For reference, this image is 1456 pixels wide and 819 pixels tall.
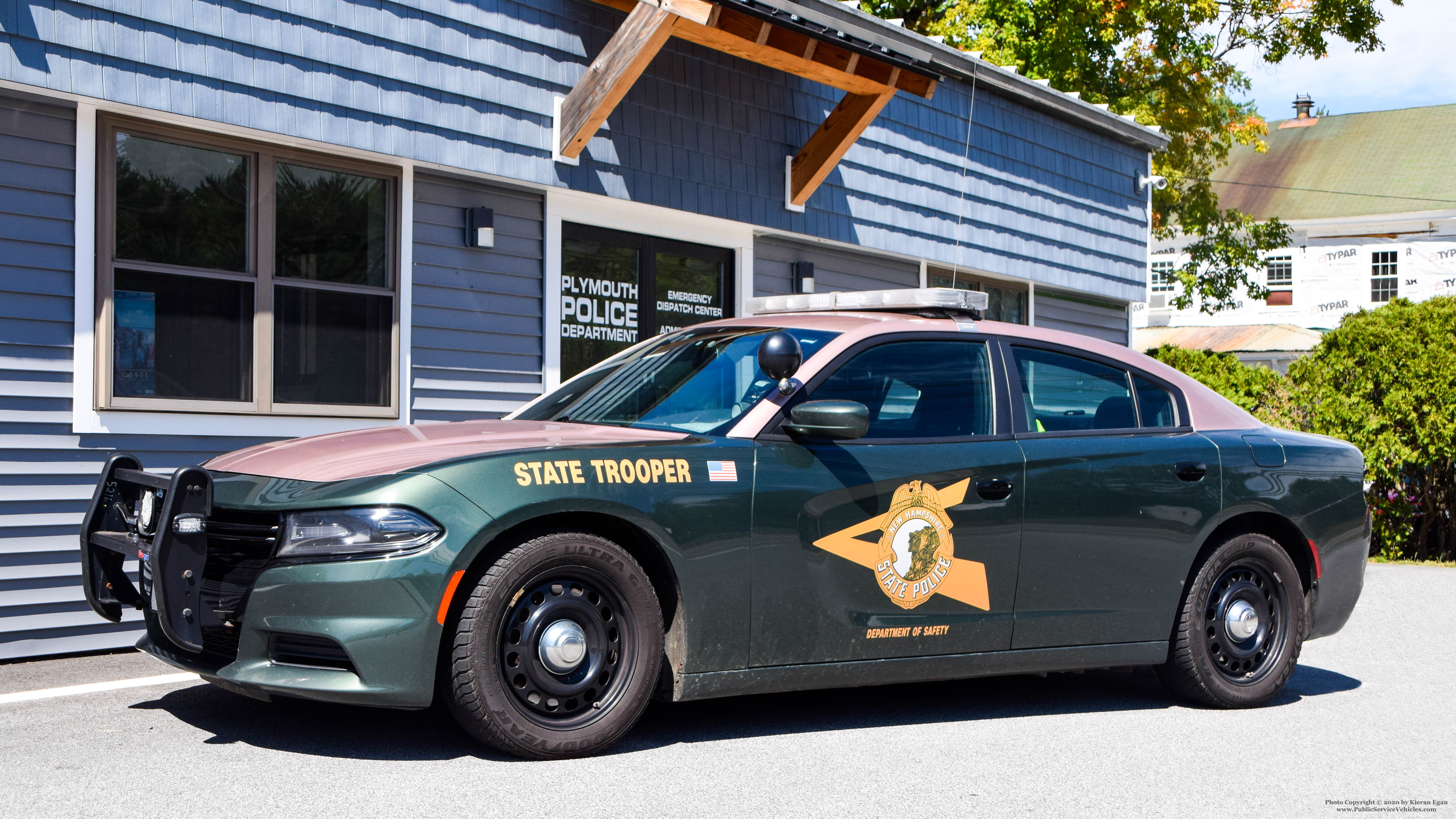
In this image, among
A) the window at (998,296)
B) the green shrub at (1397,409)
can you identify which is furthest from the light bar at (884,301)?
the green shrub at (1397,409)

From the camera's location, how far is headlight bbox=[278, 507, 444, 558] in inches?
152

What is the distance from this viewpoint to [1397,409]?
488 inches

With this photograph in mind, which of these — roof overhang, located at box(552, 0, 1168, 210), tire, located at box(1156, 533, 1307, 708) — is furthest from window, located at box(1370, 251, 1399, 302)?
tire, located at box(1156, 533, 1307, 708)

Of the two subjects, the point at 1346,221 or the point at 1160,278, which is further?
the point at 1160,278

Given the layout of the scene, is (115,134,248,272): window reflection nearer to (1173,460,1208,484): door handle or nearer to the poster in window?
the poster in window

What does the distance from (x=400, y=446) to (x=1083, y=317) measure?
37.7 ft

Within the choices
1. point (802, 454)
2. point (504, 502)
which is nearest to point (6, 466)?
point (504, 502)

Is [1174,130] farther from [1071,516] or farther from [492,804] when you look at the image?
[492,804]

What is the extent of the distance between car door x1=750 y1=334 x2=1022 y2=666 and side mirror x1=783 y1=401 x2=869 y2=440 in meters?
0.06

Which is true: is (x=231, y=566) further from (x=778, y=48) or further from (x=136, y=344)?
(x=778, y=48)

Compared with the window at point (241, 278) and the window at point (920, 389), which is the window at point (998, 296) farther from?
the window at point (920, 389)

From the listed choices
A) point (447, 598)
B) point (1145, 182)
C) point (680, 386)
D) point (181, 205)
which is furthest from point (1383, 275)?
point (447, 598)

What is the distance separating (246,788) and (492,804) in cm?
72

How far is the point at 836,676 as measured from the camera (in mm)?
4559
